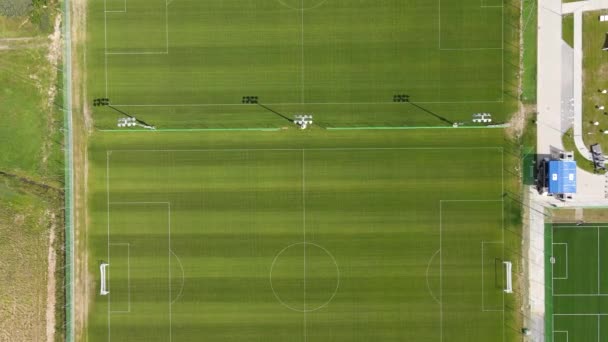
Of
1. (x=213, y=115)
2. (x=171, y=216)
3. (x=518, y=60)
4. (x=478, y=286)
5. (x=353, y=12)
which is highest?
(x=353, y=12)

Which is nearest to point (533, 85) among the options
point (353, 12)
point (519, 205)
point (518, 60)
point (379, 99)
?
point (518, 60)

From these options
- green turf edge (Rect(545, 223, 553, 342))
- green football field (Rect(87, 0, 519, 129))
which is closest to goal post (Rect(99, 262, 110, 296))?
green football field (Rect(87, 0, 519, 129))

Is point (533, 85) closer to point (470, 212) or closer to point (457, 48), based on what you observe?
point (457, 48)

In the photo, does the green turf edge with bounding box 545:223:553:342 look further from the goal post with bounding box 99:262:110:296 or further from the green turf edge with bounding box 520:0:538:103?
the goal post with bounding box 99:262:110:296

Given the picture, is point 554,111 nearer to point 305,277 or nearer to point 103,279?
point 305,277

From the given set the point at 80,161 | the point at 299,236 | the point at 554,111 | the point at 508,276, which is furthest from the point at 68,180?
the point at 554,111

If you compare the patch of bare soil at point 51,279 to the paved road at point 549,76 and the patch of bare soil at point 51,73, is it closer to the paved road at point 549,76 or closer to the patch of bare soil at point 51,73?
the patch of bare soil at point 51,73

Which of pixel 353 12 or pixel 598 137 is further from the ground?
pixel 353 12
